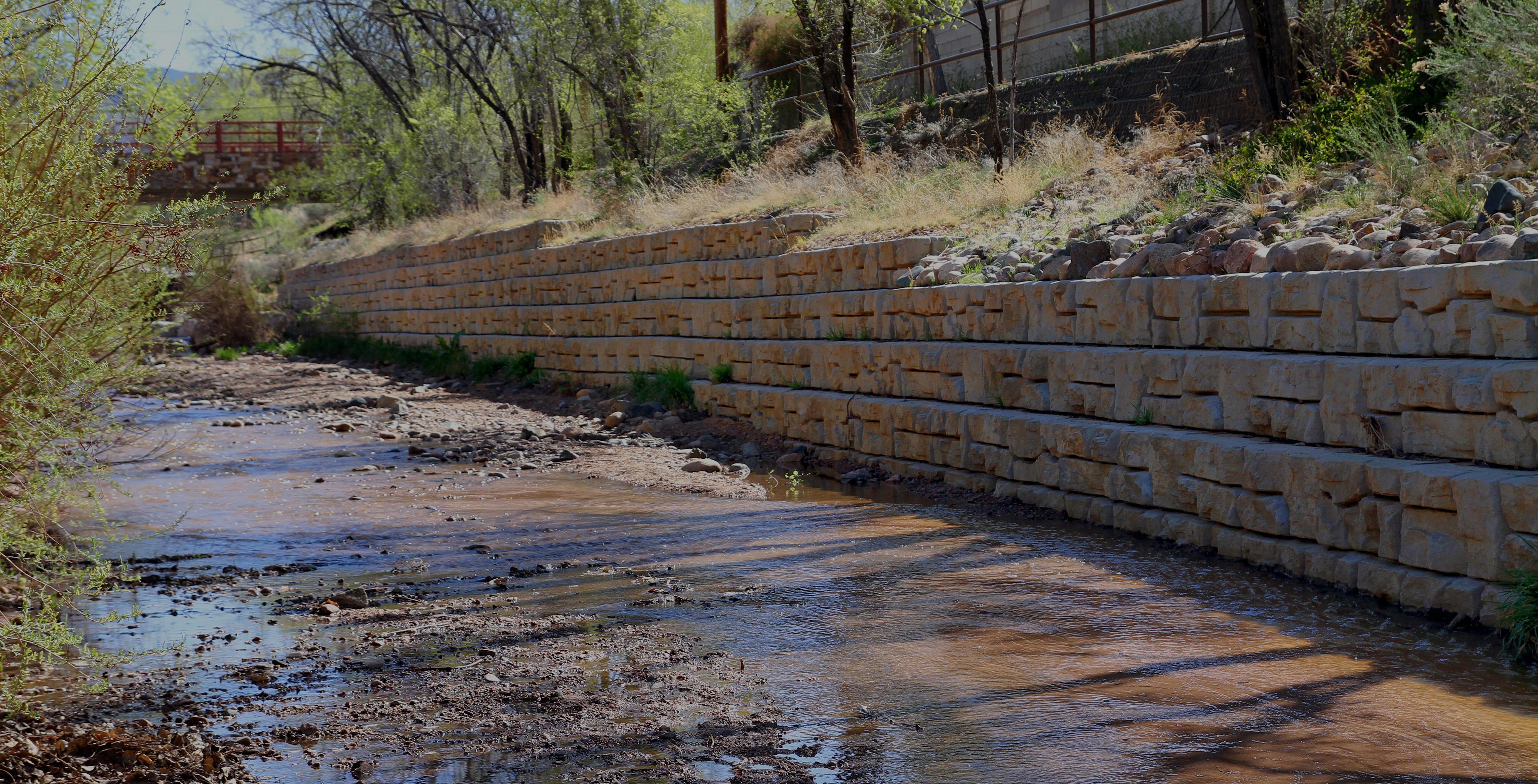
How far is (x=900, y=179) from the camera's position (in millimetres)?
12289

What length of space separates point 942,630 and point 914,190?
23.3 feet

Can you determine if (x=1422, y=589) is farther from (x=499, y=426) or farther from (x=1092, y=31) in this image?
(x=1092, y=31)

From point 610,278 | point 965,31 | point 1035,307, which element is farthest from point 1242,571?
point 965,31

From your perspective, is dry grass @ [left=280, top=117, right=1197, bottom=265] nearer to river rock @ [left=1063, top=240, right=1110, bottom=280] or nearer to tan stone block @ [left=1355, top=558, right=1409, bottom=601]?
river rock @ [left=1063, top=240, right=1110, bottom=280]

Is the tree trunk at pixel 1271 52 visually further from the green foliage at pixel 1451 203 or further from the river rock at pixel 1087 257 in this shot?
the green foliage at pixel 1451 203

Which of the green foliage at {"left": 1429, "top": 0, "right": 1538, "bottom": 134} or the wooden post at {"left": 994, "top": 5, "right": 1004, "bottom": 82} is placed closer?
the green foliage at {"left": 1429, "top": 0, "right": 1538, "bottom": 134}

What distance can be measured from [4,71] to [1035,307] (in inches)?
239

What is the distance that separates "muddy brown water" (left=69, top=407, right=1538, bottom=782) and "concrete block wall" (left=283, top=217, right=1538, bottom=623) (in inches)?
12.3

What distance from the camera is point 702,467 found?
998cm

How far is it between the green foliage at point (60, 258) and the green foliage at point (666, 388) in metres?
6.89

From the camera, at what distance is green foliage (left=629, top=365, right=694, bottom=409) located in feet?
42.3

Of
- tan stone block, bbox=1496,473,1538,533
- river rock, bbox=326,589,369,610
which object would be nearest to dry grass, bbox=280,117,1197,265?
tan stone block, bbox=1496,473,1538,533

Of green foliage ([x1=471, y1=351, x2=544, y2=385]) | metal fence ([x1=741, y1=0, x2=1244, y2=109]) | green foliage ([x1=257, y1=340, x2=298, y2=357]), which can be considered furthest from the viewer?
green foliage ([x1=257, y1=340, x2=298, y2=357])

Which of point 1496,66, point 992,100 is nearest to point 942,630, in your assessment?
point 1496,66
